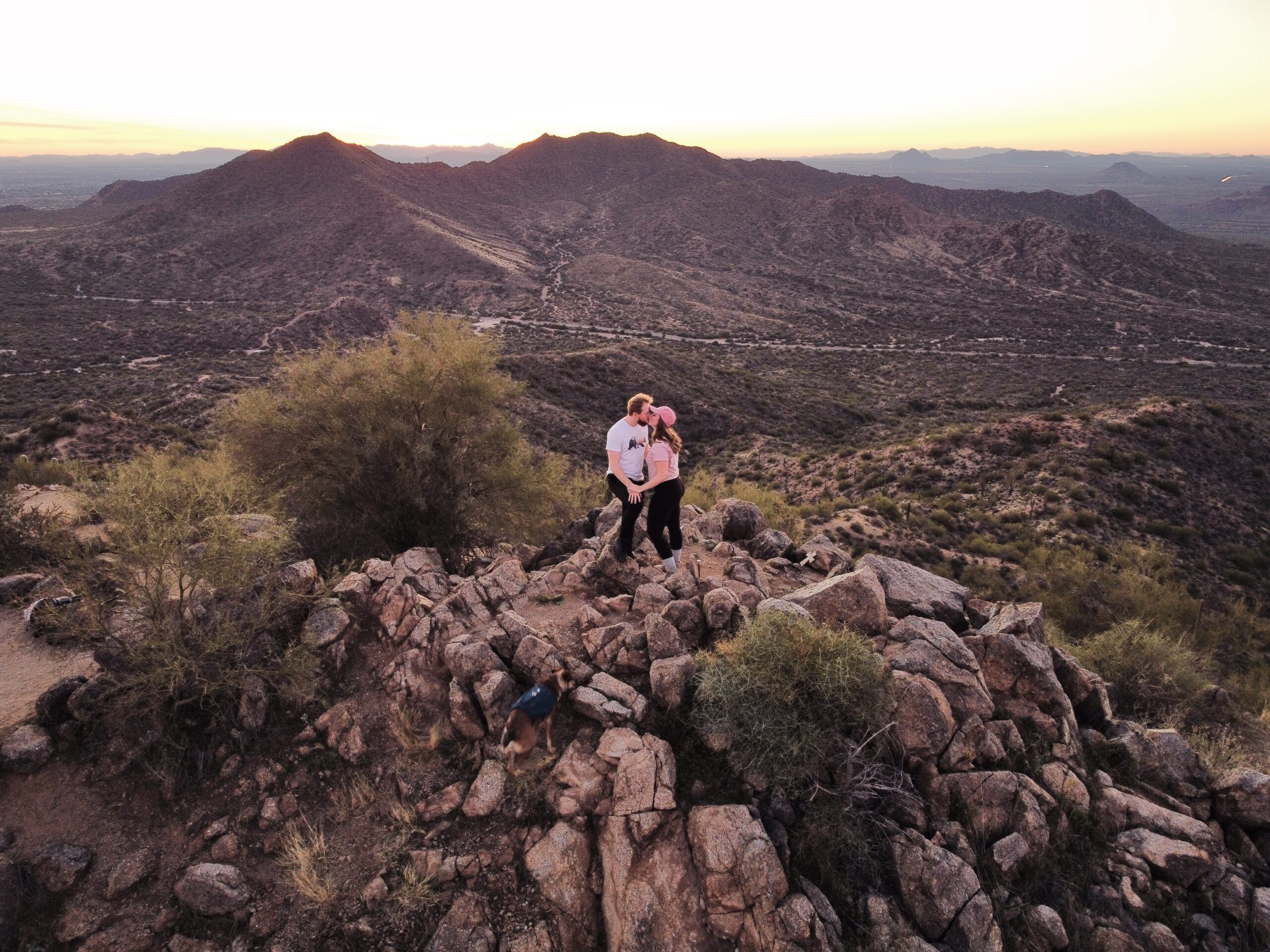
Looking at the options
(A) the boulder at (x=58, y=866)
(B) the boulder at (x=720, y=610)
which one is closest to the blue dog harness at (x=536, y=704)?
(B) the boulder at (x=720, y=610)

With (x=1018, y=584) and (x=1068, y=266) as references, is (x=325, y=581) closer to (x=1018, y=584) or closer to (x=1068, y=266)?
(x=1018, y=584)

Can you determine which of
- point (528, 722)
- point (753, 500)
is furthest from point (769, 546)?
point (753, 500)

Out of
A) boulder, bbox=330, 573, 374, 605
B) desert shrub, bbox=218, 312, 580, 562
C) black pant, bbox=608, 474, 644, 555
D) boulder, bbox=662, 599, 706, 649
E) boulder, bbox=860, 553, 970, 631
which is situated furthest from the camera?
desert shrub, bbox=218, 312, 580, 562

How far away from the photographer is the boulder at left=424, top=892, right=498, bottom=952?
15.6 feet

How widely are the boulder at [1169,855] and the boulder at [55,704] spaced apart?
10711 mm

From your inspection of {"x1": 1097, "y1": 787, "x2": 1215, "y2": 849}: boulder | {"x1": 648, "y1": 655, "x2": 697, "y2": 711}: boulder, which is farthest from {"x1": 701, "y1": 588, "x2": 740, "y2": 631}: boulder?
{"x1": 1097, "y1": 787, "x2": 1215, "y2": 849}: boulder

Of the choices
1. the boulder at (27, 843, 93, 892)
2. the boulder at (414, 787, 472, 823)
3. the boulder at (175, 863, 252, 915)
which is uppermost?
the boulder at (27, 843, 93, 892)

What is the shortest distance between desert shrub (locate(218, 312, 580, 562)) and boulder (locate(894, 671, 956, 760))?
812 centimetres

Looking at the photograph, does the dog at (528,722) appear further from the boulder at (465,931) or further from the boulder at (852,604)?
the boulder at (852,604)

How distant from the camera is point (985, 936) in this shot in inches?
196

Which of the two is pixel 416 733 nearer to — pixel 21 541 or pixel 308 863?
pixel 308 863

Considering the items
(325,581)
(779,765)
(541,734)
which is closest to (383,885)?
(541,734)

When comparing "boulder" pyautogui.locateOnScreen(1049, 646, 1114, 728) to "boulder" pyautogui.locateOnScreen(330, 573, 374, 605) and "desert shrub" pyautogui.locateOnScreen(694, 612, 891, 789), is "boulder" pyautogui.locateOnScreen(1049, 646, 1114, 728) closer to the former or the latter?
"desert shrub" pyautogui.locateOnScreen(694, 612, 891, 789)

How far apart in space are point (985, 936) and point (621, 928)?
306 cm
